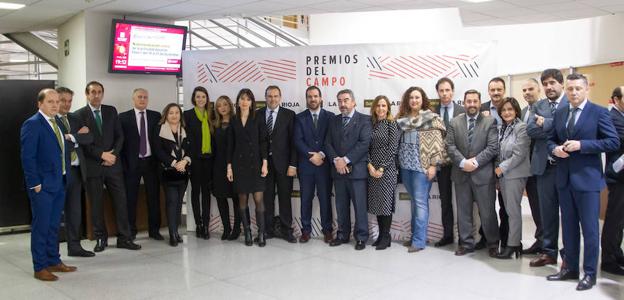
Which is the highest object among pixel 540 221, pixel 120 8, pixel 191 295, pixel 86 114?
pixel 120 8

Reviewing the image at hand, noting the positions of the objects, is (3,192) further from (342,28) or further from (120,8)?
(342,28)

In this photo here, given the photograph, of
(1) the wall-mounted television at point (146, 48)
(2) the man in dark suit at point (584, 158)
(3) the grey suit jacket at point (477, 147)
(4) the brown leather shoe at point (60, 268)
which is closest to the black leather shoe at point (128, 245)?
(4) the brown leather shoe at point (60, 268)

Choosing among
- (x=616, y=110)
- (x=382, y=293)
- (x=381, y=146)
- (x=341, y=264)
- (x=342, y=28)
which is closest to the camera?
(x=382, y=293)

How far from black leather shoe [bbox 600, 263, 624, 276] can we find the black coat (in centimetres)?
323

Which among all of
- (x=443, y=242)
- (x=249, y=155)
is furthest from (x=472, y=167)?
(x=249, y=155)

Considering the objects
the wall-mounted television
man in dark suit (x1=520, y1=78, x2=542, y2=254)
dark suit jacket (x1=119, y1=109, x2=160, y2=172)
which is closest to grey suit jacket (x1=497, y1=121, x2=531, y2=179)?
man in dark suit (x1=520, y1=78, x2=542, y2=254)

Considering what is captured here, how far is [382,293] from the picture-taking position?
3.82 metres

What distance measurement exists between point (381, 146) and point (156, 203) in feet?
8.69

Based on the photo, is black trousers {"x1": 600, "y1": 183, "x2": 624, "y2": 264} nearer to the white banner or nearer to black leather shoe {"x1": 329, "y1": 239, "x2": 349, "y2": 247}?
the white banner

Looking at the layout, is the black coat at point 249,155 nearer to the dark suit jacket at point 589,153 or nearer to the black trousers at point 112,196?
the black trousers at point 112,196

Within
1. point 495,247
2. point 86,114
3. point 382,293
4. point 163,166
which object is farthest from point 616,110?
point 86,114

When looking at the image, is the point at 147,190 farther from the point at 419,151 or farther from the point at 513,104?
the point at 513,104

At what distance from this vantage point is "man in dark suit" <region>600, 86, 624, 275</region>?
4094mm

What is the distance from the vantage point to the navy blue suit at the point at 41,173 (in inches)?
163
